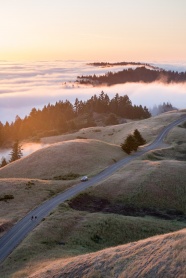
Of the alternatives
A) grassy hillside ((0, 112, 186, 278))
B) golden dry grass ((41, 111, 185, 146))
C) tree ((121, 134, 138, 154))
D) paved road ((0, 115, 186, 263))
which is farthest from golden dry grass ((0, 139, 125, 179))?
golden dry grass ((41, 111, 185, 146))

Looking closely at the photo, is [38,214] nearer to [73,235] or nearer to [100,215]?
[100,215]

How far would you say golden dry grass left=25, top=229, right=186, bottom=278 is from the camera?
27.5 m

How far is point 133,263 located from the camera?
29344mm

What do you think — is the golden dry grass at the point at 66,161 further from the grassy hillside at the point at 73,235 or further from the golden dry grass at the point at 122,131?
the golden dry grass at the point at 122,131

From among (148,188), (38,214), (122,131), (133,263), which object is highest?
(133,263)

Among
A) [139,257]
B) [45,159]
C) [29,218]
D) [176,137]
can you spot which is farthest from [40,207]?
[176,137]

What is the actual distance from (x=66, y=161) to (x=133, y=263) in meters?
70.1

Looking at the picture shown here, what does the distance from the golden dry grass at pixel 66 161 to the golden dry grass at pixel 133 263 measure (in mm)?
52698

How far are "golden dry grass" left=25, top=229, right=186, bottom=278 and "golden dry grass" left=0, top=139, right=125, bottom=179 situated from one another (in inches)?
2075

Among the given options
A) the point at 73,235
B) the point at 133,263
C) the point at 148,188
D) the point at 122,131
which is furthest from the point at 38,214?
the point at 122,131

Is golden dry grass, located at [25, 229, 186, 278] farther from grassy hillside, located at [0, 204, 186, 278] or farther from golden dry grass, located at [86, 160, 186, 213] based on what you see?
golden dry grass, located at [86, 160, 186, 213]

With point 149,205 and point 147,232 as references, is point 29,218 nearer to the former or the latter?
point 147,232

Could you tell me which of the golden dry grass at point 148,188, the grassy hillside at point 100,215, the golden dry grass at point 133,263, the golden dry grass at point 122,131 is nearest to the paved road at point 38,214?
the grassy hillside at point 100,215

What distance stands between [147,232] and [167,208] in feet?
46.6
